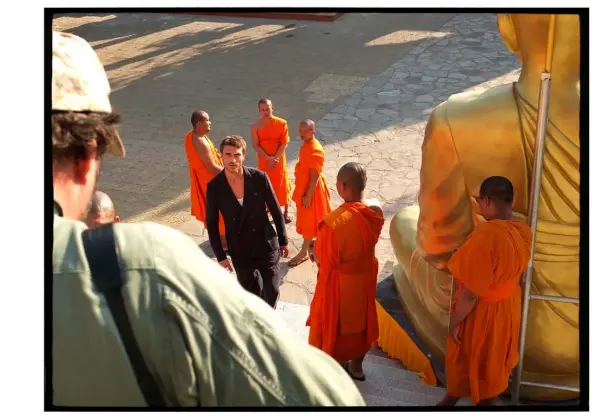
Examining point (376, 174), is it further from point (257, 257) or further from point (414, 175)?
point (257, 257)

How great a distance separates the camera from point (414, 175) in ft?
23.5

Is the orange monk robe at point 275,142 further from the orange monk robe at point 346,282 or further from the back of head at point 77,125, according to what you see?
the back of head at point 77,125

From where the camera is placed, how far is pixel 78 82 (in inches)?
51.3

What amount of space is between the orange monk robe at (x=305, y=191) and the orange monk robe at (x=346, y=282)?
171cm

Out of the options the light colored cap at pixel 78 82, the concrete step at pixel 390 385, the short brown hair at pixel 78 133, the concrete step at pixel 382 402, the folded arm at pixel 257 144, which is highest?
the light colored cap at pixel 78 82

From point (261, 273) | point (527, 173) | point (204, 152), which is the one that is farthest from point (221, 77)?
point (527, 173)

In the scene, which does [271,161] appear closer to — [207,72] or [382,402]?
[382,402]

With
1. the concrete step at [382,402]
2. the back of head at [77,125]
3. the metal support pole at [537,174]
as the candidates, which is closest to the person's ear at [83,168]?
the back of head at [77,125]

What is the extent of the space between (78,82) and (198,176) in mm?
4621

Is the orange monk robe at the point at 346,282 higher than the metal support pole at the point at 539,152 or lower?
lower

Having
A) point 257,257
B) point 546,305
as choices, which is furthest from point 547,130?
point 257,257

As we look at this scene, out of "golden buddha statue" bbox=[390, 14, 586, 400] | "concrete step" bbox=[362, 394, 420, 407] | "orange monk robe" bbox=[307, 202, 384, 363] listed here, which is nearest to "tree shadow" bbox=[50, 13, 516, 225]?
"orange monk robe" bbox=[307, 202, 384, 363]

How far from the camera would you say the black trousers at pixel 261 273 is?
434cm

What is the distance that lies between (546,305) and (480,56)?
329 inches
